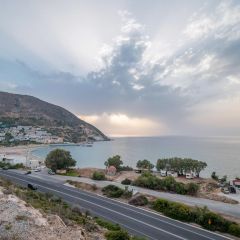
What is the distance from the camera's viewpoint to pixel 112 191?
136 feet

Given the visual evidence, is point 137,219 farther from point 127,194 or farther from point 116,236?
point 127,194

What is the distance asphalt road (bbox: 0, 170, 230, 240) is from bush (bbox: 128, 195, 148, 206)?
1193mm

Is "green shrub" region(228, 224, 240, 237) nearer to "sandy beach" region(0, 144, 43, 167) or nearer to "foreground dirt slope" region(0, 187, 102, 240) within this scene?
"foreground dirt slope" region(0, 187, 102, 240)

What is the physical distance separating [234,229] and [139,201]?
1237 cm

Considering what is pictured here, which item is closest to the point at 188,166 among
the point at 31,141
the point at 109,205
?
the point at 109,205

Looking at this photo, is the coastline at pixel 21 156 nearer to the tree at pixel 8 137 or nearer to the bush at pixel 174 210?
the tree at pixel 8 137

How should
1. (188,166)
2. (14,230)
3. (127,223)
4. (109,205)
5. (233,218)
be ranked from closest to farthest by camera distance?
(14,230)
(127,223)
(233,218)
(109,205)
(188,166)

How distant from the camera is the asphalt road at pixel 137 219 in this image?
25.4m

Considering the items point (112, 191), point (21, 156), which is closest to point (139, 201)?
point (112, 191)

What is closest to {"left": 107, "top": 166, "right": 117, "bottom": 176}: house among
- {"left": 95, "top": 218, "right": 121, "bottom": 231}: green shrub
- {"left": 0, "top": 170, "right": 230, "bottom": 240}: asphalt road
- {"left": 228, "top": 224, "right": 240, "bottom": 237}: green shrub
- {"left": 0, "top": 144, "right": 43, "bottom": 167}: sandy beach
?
{"left": 0, "top": 170, "right": 230, "bottom": 240}: asphalt road

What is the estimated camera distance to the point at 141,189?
45156mm

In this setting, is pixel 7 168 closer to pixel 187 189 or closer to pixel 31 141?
Answer: pixel 187 189

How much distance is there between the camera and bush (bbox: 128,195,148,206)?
36287 mm

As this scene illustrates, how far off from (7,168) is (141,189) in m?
36.7
